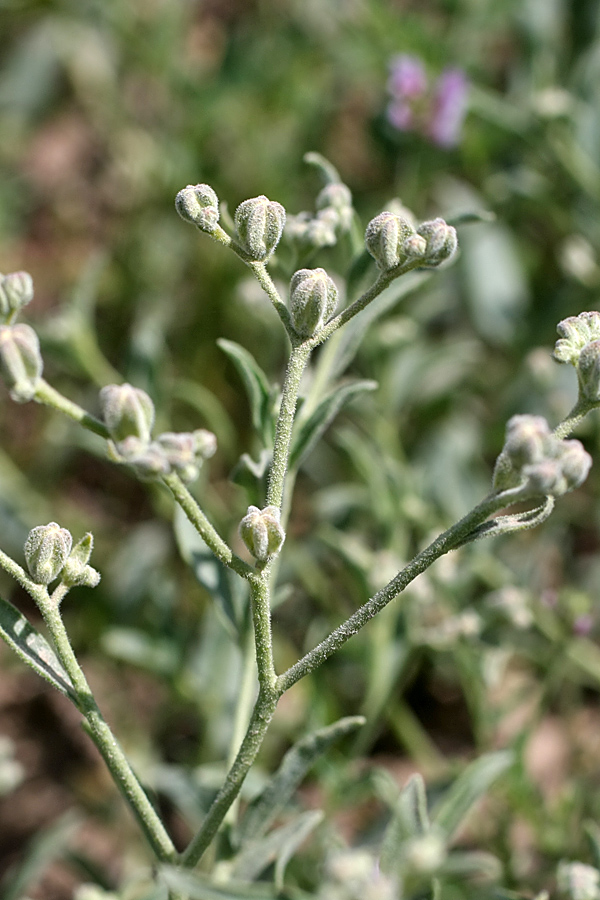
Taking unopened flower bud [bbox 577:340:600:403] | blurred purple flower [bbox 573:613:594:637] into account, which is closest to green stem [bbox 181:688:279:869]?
unopened flower bud [bbox 577:340:600:403]

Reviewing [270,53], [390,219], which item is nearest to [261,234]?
[390,219]

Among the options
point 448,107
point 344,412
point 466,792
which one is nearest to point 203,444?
point 466,792

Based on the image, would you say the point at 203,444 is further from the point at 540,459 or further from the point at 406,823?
the point at 406,823

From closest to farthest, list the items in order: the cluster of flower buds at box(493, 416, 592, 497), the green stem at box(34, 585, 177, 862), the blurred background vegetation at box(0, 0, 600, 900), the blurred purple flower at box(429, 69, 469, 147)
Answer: the cluster of flower buds at box(493, 416, 592, 497) < the green stem at box(34, 585, 177, 862) < the blurred background vegetation at box(0, 0, 600, 900) < the blurred purple flower at box(429, 69, 469, 147)

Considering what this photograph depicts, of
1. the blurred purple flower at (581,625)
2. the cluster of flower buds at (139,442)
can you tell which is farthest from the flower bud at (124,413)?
the blurred purple flower at (581,625)

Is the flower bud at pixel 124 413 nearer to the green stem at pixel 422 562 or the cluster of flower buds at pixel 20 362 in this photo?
the cluster of flower buds at pixel 20 362

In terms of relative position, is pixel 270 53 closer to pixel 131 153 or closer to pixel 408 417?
pixel 131 153

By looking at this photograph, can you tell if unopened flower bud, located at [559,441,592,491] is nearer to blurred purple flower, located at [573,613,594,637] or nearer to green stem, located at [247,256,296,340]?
green stem, located at [247,256,296,340]

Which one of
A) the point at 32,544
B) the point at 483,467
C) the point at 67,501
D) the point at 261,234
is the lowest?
the point at 483,467
